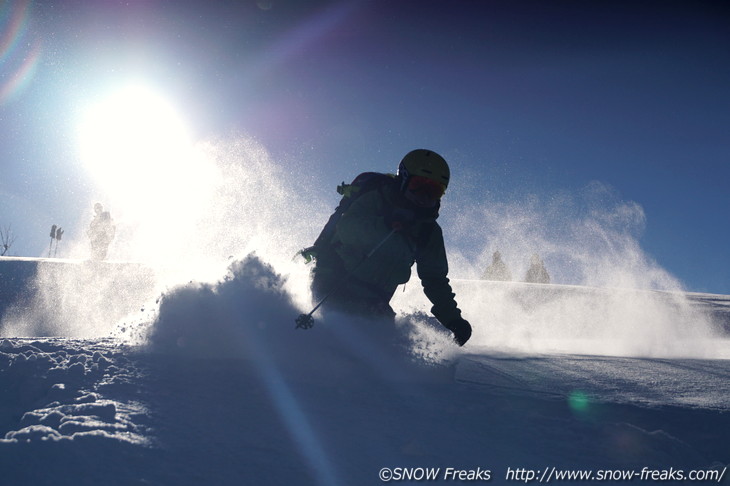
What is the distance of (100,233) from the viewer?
5647 centimetres

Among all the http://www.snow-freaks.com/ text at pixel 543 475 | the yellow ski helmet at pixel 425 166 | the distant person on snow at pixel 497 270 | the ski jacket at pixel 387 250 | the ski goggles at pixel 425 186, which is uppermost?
the distant person on snow at pixel 497 270

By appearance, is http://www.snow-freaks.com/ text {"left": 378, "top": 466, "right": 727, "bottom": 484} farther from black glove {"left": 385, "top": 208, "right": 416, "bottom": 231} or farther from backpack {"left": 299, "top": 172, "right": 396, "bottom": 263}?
backpack {"left": 299, "top": 172, "right": 396, "bottom": 263}

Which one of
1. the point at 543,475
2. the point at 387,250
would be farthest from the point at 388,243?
the point at 543,475

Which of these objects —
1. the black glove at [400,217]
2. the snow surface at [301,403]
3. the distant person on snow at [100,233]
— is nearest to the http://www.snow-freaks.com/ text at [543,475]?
the snow surface at [301,403]

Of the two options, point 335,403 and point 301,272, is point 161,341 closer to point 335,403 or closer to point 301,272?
point 335,403

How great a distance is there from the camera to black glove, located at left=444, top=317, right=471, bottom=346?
4675 millimetres

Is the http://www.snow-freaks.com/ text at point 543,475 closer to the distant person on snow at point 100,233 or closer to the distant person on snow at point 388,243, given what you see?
the distant person on snow at point 388,243

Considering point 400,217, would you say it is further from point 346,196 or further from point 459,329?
point 459,329

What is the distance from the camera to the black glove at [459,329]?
4.67 meters

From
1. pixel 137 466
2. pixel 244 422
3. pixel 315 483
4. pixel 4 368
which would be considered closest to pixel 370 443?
pixel 315 483

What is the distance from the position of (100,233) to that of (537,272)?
196 ft

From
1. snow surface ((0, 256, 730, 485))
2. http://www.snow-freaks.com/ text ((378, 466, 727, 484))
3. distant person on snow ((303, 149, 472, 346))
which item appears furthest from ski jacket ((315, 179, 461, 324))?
http://www.snow-freaks.com/ text ((378, 466, 727, 484))

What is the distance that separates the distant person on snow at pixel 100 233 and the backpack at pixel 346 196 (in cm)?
5831

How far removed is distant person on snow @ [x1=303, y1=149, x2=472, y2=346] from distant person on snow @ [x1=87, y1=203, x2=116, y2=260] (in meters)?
58.7
